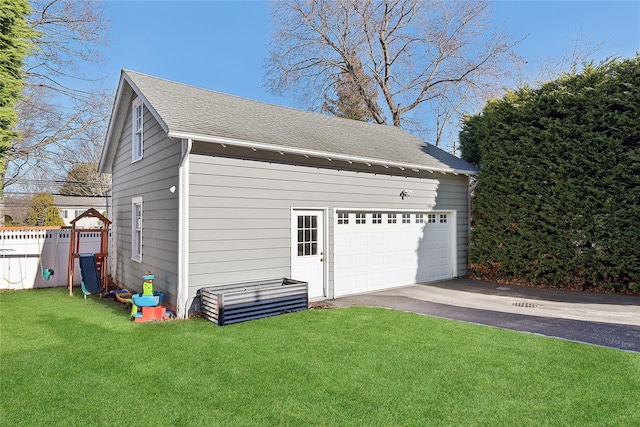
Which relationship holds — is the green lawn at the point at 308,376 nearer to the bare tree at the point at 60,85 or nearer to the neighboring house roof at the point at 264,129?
the neighboring house roof at the point at 264,129

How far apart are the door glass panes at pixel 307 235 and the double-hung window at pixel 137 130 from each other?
13.5ft

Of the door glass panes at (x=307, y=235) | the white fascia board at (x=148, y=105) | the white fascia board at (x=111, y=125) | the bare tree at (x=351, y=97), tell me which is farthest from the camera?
the bare tree at (x=351, y=97)

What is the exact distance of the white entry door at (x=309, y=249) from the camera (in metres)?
7.93

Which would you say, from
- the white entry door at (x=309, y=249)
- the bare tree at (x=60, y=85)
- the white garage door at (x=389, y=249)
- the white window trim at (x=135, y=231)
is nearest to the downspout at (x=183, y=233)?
the white entry door at (x=309, y=249)

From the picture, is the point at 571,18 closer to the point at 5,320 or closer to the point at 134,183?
the point at 134,183

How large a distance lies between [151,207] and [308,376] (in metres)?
5.58

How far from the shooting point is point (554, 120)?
9.35 m

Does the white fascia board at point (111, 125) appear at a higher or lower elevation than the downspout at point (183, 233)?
higher

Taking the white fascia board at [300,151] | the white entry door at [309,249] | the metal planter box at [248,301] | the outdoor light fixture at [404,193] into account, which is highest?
the white fascia board at [300,151]

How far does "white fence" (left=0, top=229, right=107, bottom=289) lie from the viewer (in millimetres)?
9867

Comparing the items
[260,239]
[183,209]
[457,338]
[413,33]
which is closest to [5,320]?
[183,209]

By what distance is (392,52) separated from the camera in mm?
20266

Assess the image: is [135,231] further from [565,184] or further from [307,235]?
[565,184]

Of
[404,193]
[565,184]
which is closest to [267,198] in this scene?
[404,193]
